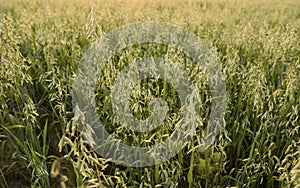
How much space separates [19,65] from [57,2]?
356 cm

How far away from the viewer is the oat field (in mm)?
1659

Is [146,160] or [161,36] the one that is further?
[161,36]

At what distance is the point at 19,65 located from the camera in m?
1.91

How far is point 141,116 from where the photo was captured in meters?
1.84

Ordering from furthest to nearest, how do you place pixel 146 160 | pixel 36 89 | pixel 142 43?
pixel 142 43 → pixel 36 89 → pixel 146 160

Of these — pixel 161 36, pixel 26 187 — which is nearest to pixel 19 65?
pixel 26 187

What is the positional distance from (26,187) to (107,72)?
2.80 feet

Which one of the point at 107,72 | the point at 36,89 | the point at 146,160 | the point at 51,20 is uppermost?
the point at 51,20

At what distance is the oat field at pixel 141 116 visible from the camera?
5.44ft

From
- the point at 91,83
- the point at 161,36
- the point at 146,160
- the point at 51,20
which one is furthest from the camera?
the point at 51,20

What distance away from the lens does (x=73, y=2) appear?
5.11 m

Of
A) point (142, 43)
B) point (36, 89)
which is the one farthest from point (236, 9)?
point (36, 89)

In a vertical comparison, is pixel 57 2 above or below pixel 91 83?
above

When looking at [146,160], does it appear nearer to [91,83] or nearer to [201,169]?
[201,169]
